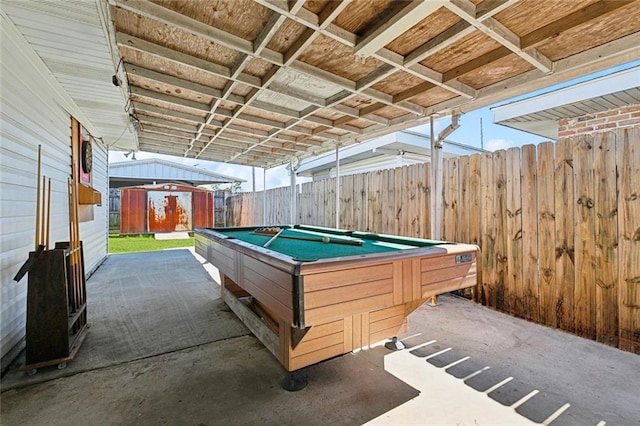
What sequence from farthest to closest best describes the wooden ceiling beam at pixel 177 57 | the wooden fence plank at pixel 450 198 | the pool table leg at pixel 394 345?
the wooden fence plank at pixel 450 198 < the pool table leg at pixel 394 345 < the wooden ceiling beam at pixel 177 57

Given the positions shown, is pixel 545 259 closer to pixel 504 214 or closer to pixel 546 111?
pixel 504 214

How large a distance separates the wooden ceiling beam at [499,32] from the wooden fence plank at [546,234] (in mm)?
871

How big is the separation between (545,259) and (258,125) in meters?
4.36

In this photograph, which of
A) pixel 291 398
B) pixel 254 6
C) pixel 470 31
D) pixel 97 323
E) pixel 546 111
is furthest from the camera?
pixel 546 111

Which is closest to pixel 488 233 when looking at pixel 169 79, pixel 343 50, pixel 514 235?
pixel 514 235

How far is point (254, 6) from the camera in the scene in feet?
6.89

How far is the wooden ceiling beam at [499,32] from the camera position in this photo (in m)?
1.96

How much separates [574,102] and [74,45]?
5735 mm

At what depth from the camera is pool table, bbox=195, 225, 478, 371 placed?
5.21ft

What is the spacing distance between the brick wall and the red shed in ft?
41.0

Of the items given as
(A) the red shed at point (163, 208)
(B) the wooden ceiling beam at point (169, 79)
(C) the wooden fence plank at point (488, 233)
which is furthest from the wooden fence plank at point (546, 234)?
(A) the red shed at point (163, 208)

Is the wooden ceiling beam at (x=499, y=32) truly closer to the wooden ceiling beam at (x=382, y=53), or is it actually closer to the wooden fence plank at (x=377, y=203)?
the wooden ceiling beam at (x=382, y=53)

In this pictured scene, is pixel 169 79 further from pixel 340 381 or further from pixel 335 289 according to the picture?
pixel 340 381

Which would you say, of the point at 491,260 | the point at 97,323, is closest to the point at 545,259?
the point at 491,260
